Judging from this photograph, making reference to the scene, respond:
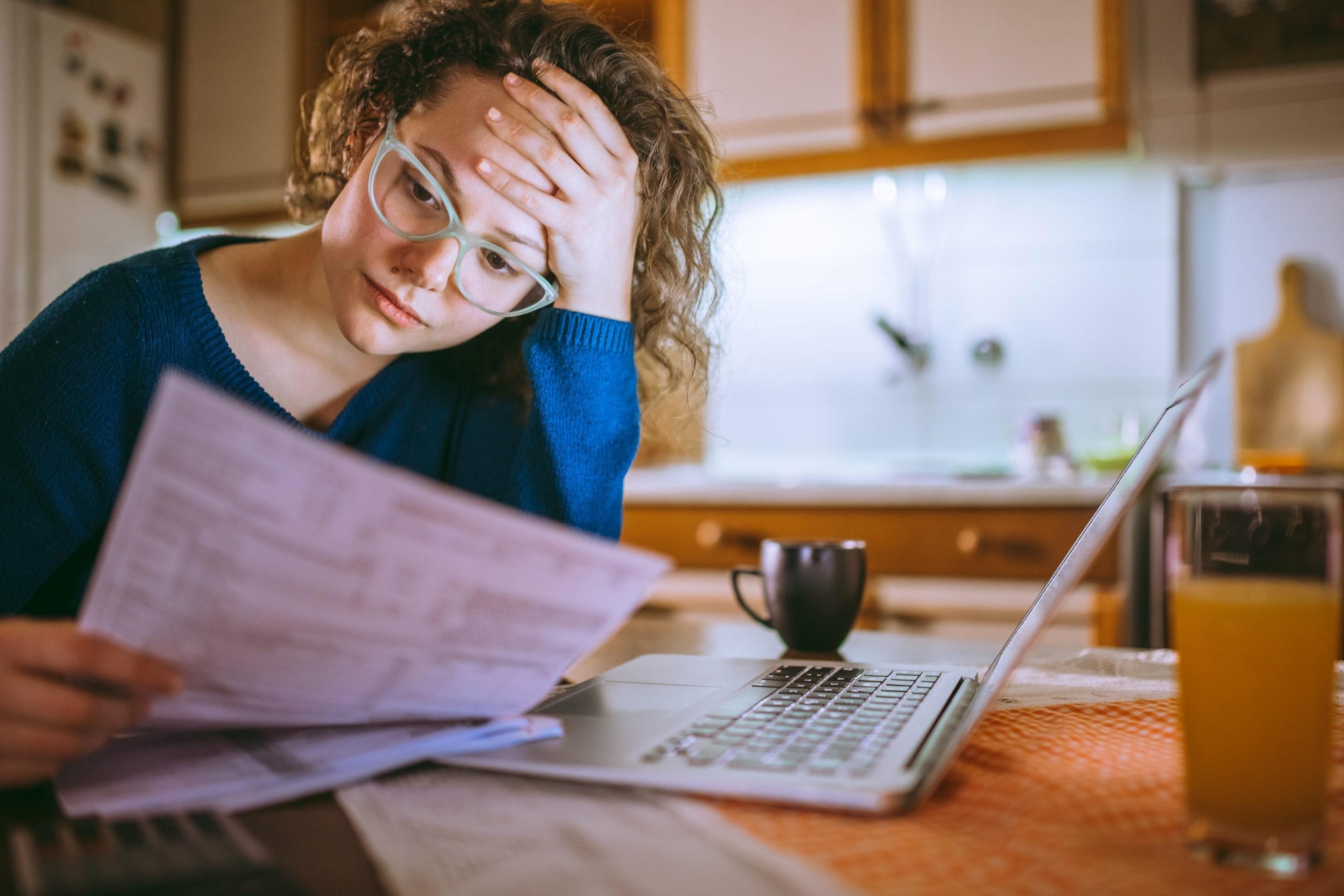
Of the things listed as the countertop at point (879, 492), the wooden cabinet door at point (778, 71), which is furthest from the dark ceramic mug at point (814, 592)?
the wooden cabinet door at point (778, 71)

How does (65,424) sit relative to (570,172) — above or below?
below

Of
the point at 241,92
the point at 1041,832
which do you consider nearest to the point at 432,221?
the point at 1041,832

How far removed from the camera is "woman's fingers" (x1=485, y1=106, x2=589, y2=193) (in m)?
0.87

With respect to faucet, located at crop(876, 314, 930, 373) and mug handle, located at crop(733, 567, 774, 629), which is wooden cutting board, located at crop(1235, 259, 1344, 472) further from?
mug handle, located at crop(733, 567, 774, 629)

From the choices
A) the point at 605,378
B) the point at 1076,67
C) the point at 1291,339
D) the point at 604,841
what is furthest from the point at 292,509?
the point at 1291,339

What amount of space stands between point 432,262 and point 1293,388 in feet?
6.71

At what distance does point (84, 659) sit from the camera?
1.48 feet

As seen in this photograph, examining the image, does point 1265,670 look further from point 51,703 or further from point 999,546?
point 999,546

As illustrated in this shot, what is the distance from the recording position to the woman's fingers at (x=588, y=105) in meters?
0.91

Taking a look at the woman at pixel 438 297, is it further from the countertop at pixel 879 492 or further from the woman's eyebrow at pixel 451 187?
the countertop at pixel 879 492

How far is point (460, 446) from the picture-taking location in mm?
1215

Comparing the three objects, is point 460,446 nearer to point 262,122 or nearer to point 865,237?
point 865,237

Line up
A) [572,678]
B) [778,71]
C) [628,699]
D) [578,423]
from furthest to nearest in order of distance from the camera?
[778,71] < [578,423] < [572,678] < [628,699]

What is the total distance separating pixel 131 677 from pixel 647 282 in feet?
2.52
